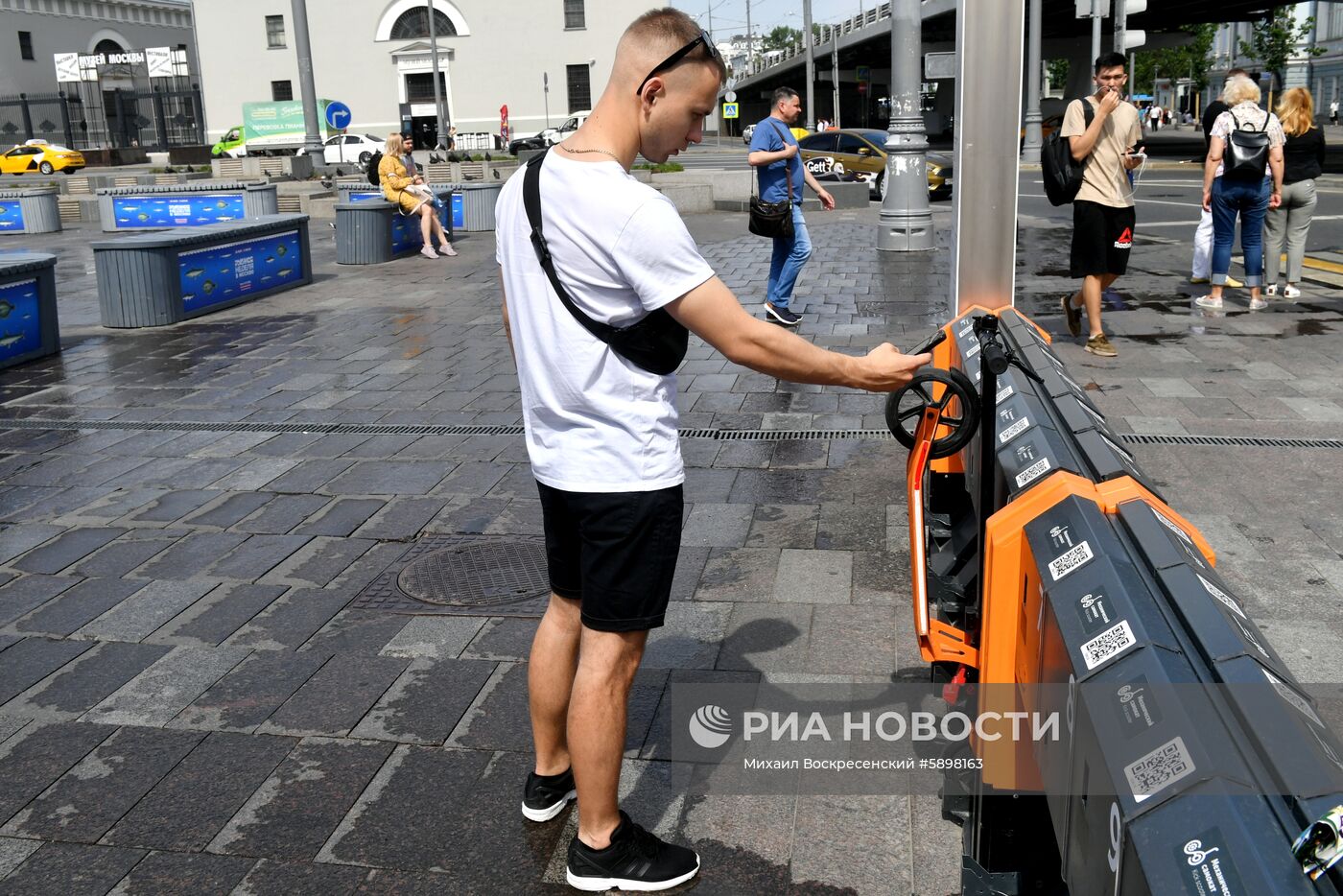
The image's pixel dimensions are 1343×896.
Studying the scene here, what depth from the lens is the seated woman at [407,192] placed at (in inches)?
612

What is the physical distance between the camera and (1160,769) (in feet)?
5.12

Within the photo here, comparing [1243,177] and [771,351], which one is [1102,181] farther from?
[771,351]

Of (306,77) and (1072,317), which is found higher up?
(306,77)

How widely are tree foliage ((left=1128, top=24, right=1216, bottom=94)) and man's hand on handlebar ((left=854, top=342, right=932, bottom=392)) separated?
64.3 meters

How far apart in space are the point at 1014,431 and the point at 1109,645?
3.82 feet

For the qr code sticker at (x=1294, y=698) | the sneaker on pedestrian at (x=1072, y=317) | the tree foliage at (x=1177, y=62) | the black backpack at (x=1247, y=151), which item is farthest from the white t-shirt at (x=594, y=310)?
the tree foliage at (x=1177, y=62)

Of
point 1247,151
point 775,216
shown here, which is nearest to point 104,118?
point 775,216

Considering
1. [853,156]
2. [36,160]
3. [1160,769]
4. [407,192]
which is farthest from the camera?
[36,160]

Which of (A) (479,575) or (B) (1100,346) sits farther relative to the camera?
(B) (1100,346)

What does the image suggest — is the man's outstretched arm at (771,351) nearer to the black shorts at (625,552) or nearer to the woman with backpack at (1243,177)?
the black shorts at (625,552)

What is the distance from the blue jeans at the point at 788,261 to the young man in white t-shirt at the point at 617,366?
6710 millimetres

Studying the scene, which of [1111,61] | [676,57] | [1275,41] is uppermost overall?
[1275,41]

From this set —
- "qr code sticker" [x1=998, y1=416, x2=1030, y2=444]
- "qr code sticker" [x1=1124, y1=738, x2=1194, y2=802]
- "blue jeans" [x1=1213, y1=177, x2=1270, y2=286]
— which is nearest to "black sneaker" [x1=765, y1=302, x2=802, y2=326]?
"blue jeans" [x1=1213, y1=177, x2=1270, y2=286]

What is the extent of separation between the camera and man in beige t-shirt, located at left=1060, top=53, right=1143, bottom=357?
809 centimetres
